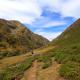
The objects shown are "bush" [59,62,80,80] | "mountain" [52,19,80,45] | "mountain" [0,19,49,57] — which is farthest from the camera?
"mountain" [0,19,49,57]

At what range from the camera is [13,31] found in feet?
324

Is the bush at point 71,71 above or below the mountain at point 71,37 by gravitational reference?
below

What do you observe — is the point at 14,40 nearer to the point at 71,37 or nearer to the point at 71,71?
the point at 71,37

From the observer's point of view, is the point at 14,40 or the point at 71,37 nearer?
the point at 71,37

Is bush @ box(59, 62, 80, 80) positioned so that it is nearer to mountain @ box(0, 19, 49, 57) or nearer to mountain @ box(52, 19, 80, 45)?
mountain @ box(52, 19, 80, 45)

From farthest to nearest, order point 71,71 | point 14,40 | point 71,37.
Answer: point 14,40, point 71,37, point 71,71

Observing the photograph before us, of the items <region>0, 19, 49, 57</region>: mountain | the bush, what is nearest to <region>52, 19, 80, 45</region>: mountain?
the bush

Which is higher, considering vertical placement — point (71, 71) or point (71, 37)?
point (71, 37)

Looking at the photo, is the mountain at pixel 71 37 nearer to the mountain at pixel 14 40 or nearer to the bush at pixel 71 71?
the bush at pixel 71 71

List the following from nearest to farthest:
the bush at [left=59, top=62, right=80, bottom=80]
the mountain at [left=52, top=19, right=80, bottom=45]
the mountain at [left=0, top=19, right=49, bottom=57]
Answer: the bush at [left=59, top=62, right=80, bottom=80]
the mountain at [left=52, top=19, right=80, bottom=45]
the mountain at [left=0, top=19, right=49, bottom=57]

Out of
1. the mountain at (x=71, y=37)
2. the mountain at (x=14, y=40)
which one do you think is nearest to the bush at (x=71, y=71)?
the mountain at (x=71, y=37)

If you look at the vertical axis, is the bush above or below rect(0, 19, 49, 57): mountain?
below

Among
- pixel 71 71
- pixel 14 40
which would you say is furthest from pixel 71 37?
pixel 14 40

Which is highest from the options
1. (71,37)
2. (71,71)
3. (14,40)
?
(14,40)
